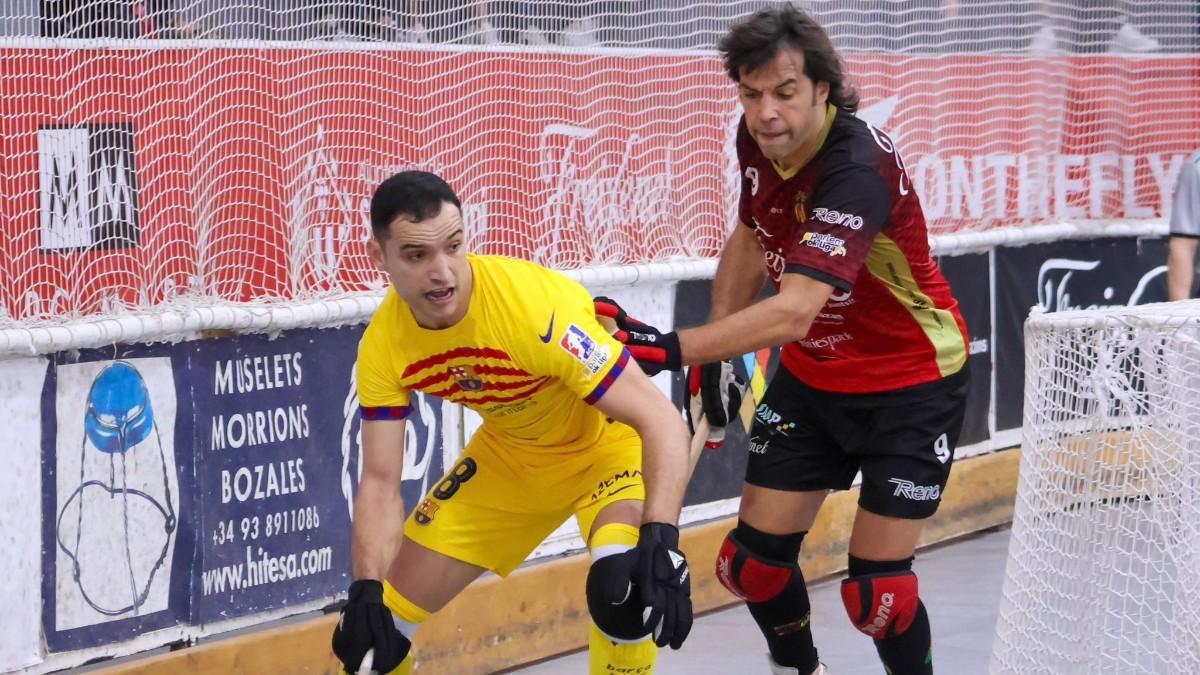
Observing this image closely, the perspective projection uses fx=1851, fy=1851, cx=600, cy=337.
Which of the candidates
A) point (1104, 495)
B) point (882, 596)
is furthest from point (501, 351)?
point (1104, 495)

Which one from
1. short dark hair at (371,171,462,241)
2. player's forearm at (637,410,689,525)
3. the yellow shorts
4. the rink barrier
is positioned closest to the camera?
player's forearm at (637,410,689,525)

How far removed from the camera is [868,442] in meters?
5.17

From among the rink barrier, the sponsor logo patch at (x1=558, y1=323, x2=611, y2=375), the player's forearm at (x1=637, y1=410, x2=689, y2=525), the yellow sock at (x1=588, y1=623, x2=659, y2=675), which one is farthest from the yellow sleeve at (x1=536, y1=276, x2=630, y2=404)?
the rink barrier

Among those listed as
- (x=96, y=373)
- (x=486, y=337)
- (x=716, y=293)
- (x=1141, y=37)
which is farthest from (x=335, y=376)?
(x=1141, y=37)

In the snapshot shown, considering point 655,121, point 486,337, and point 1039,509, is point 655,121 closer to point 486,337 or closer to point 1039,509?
point 1039,509

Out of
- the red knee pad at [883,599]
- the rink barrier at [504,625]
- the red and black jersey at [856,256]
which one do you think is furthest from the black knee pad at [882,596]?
the rink barrier at [504,625]

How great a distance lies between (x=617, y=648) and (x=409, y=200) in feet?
4.02

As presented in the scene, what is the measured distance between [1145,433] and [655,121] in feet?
8.81

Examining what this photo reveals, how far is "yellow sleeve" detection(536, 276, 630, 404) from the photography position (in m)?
4.41

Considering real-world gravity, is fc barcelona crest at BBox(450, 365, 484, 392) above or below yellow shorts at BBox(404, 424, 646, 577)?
above

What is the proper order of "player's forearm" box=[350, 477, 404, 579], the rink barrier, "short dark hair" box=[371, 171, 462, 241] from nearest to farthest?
"short dark hair" box=[371, 171, 462, 241], "player's forearm" box=[350, 477, 404, 579], the rink barrier

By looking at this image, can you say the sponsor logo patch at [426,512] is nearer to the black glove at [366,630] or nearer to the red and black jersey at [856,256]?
the black glove at [366,630]

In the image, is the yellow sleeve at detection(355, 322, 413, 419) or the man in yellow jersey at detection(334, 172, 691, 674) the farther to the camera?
the yellow sleeve at detection(355, 322, 413, 419)

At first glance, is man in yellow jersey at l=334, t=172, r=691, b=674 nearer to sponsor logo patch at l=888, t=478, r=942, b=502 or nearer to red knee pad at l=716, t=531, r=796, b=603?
red knee pad at l=716, t=531, r=796, b=603
